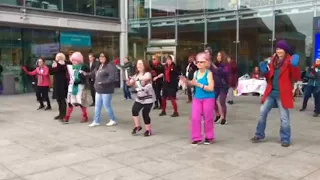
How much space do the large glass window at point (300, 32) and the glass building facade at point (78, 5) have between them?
8.47 m

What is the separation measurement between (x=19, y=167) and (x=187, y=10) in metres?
14.0

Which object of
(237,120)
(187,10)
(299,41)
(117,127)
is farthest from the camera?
(187,10)

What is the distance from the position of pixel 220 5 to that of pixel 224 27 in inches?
40.6

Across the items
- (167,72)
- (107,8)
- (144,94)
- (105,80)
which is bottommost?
(144,94)

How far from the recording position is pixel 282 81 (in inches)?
224

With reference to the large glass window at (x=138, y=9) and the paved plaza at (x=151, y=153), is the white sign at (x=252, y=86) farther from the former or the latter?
the large glass window at (x=138, y=9)

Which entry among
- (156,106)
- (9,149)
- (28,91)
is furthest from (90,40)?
(9,149)

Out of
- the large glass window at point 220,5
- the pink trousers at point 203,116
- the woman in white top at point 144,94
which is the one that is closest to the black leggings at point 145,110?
the woman in white top at point 144,94

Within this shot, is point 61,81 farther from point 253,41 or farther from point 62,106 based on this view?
point 253,41

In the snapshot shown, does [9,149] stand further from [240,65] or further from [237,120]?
[240,65]

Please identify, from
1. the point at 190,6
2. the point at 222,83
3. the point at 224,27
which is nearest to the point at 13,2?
the point at 190,6

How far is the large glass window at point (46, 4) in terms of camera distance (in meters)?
15.2

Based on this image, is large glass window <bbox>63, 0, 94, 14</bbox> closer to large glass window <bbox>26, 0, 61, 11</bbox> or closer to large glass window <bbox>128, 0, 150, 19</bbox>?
large glass window <bbox>26, 0, 61, 11</bbox>

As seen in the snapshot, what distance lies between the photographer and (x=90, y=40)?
704 inches
